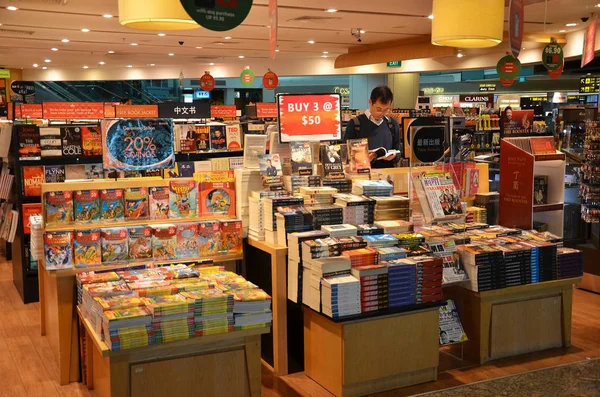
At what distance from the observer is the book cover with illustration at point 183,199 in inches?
191

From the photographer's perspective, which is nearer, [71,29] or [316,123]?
[316,123]

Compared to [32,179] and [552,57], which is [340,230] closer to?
[32,179]

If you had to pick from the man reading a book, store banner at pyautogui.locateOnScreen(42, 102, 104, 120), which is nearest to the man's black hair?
the man reading a book

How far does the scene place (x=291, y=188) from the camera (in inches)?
198

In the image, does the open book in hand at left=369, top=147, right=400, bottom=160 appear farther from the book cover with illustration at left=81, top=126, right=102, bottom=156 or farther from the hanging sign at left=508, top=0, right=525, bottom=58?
the book cover with illustration at left=81, top=126, right=102, bottom=156

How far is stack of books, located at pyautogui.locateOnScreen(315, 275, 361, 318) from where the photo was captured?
4105 millimetres

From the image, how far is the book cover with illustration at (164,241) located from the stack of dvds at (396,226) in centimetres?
142

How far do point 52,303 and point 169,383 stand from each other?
1.59 m

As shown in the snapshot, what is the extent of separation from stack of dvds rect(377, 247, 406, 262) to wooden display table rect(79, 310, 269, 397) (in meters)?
0.98

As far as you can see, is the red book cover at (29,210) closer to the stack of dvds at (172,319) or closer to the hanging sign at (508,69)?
the stack of dvds at (172,319)

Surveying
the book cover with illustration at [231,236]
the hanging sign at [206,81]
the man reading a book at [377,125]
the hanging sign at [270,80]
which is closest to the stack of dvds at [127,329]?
the book cover with illustration at [231,236]

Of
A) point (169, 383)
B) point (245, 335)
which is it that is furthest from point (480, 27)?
point (169, 383)

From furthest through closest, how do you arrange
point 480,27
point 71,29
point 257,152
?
1. point 71,29
2. point 257,152
3. point 480,27

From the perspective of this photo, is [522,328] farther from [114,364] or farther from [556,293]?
[114,364]
